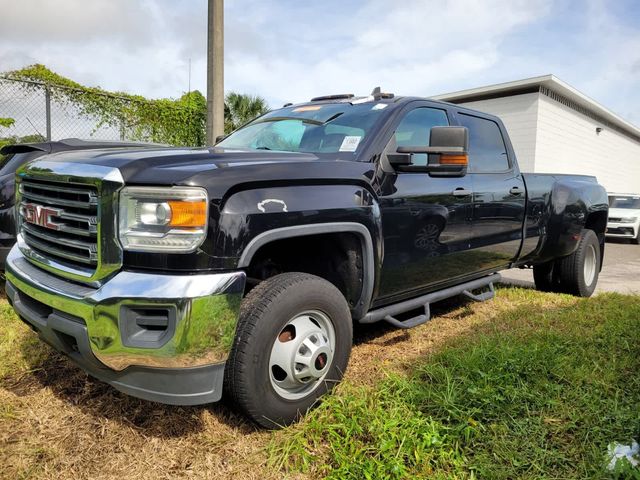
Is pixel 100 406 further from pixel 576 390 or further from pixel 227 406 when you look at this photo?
pixel 576 390

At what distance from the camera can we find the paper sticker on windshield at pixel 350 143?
9.62 feet

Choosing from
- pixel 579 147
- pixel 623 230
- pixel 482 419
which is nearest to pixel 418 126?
pixel 482 419

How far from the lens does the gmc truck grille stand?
6.95ft

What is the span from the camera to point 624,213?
13992mm

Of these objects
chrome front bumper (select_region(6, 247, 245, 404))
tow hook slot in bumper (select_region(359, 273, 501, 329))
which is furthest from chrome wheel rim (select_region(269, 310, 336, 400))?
tow hook slot in bumper (select_region(359, 273, 501, 329))

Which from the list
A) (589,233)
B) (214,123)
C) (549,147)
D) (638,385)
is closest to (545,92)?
(549,147)

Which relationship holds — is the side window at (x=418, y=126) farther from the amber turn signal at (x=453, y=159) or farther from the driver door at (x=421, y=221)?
the amber turn signal at (x=453, y=159)

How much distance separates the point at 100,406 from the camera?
102 inches

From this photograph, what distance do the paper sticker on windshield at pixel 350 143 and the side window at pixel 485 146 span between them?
127cm

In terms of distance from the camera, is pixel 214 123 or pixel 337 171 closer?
pixel 337 171

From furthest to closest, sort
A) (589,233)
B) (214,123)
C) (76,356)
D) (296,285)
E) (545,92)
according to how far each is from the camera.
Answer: (545,92) < (214,123) < (589,233) < (296,285) < (76,356)

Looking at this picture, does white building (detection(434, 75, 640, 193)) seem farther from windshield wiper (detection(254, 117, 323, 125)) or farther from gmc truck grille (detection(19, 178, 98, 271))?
gmc truck grille (detection(19, 178, 98, 271))


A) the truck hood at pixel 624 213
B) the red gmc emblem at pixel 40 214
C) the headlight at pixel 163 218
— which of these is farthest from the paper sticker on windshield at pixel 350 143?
the truck hood at pixel 624 213

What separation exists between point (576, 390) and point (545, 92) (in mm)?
16815
